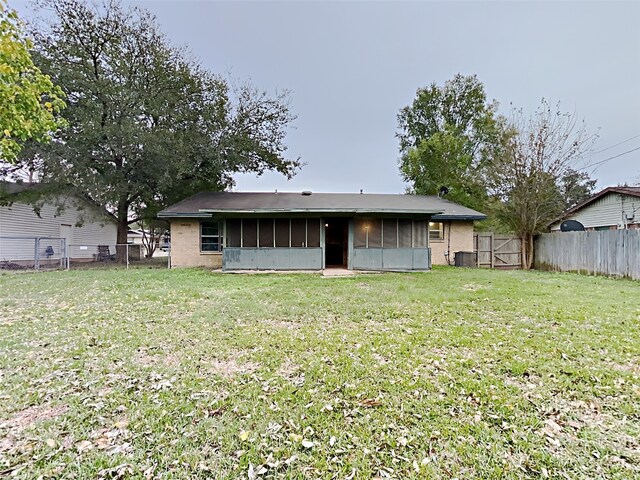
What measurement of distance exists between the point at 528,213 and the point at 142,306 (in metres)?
15.2

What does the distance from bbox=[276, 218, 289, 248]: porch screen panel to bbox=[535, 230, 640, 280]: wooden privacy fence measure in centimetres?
1124

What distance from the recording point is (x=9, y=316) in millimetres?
5492

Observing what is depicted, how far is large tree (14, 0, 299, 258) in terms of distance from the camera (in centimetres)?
1315

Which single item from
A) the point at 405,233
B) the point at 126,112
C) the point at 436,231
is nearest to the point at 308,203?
the point at 405,233

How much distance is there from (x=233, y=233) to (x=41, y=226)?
12997mm

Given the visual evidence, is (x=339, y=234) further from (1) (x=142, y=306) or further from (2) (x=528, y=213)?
(1) (x=142, y=306)

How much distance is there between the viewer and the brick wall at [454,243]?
48.3 ft

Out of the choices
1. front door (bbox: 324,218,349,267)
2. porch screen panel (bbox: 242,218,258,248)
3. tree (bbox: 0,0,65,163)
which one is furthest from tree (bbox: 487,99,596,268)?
tree (bbox: 0,0,65,163)

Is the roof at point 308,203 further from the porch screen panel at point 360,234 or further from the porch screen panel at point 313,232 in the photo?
the porch screen panel at point 313,232

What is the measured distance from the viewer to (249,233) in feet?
40.2

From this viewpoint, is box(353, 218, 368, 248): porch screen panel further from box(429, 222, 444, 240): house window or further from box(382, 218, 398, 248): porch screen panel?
box(429, 222, 444, 240): house window

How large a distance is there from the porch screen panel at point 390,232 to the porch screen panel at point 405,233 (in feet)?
0.54

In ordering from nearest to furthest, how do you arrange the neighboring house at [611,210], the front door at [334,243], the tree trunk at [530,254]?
the neighboring house at [611,210]
the tree trunk at [530,254]
the front door at [334,243]

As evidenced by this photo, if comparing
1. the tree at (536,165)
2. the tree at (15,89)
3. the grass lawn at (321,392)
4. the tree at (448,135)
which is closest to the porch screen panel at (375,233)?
the grass lawn at (321,392)
